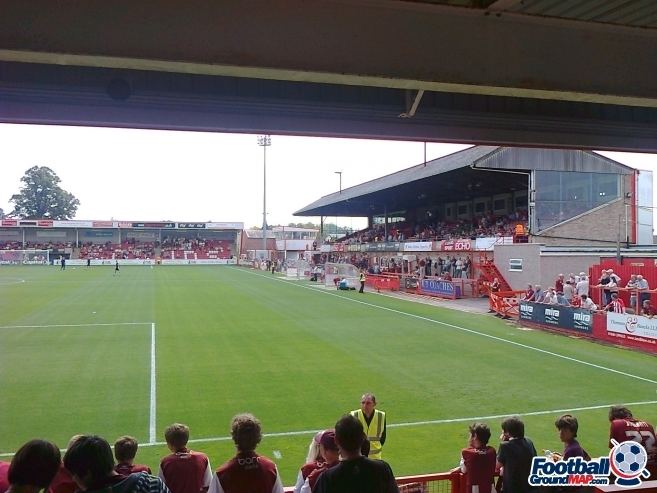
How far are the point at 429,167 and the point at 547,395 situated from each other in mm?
31839

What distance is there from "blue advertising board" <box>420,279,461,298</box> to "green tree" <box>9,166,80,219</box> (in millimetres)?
109219

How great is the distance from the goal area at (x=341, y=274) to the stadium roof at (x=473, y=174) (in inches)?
285

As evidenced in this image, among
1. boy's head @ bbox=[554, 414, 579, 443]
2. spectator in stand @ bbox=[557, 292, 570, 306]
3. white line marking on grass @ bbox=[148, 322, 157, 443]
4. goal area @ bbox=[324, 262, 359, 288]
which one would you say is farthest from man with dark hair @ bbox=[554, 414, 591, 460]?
goal area @ bbox=[324, 262, 359, 288]

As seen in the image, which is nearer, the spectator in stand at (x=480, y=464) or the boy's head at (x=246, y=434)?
the boy's head at (x=246, y=434)

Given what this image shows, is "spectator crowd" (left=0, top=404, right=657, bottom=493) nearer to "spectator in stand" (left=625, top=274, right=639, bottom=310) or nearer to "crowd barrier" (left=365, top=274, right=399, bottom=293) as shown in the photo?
"spectator in stand" (left=625, top=274, right=639, bottom=310)

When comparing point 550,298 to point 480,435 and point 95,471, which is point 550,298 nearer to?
point 480,435

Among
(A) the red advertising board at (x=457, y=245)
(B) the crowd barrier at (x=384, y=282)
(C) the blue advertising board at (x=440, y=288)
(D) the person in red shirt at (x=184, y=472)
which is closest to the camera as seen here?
(D) the person in red shirt at (x=184, y=472)

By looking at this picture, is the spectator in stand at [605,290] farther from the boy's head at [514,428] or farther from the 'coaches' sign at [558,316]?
the boy's head at [514,428]

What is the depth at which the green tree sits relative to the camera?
12425 centimetres

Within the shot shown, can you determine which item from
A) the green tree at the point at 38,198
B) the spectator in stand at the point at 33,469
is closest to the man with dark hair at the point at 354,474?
the spectator in stand at the point at 33,469

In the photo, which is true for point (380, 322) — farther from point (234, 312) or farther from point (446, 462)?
point (446, 462)

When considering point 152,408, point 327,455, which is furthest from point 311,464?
point 152,408

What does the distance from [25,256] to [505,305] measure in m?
79.7

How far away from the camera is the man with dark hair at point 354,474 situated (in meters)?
3.31
